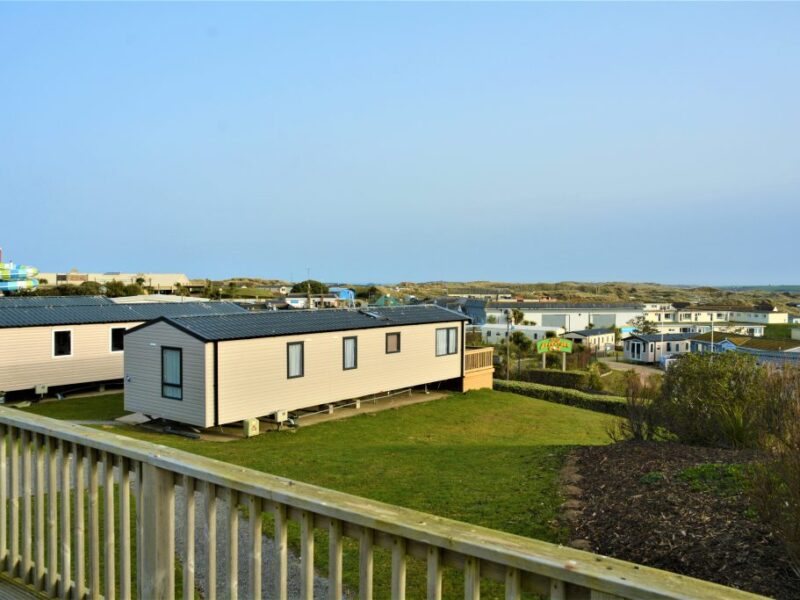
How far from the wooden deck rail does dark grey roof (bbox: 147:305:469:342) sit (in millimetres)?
11320

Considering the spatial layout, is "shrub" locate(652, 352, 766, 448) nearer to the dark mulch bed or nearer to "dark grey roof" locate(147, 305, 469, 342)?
the dark mulch bed

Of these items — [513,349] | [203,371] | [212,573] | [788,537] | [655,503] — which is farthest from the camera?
[513,349]

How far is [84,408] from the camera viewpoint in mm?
16875

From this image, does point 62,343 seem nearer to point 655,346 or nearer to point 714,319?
point 655,346

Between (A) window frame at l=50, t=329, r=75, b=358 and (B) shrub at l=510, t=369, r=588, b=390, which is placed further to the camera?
(B) shrub at l=510, t=369, r=588, b=390

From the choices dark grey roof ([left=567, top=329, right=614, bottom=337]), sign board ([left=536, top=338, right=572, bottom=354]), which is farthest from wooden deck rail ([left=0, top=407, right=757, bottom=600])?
dark grey roof ([left=567, top=329, right=614, bottom=337])

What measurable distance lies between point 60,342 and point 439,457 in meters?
13.1

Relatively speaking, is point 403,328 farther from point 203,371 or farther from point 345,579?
point 345,579

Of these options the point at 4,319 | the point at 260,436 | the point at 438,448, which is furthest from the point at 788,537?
the point at 4,319

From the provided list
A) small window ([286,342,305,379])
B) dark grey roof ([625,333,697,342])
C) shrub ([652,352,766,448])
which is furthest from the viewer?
dark grey roof ([625,333,697,342])

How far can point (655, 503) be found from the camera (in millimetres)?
6102

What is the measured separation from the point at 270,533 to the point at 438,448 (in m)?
6.60

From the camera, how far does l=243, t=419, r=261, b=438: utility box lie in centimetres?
1458

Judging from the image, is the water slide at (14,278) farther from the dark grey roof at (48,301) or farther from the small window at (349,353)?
the small window at (349,353)
